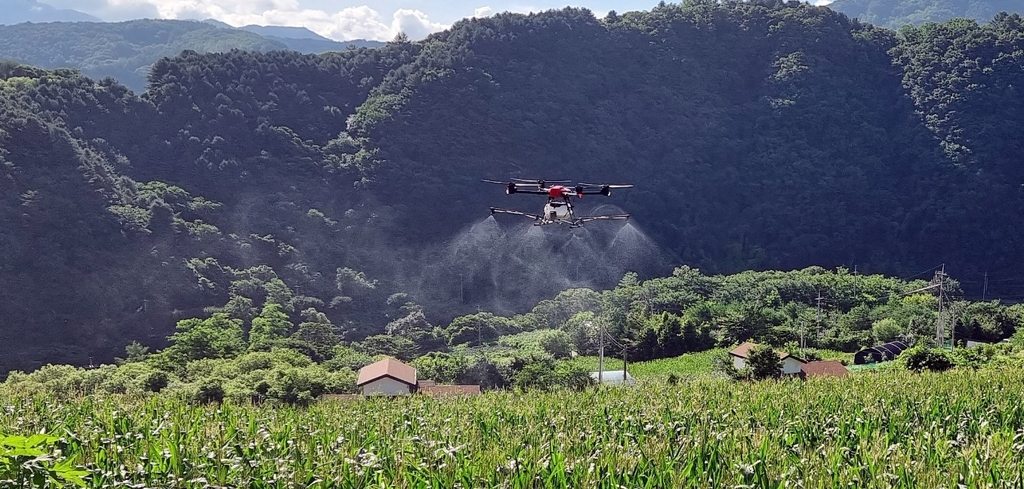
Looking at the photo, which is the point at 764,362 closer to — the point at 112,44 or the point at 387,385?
the point at 387,385

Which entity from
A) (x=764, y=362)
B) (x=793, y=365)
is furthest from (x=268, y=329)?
(x=764, y=362)

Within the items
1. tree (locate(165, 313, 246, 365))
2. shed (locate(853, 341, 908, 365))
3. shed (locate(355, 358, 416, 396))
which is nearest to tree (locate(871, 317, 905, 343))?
shed (locate(853, 341, 908, 365))

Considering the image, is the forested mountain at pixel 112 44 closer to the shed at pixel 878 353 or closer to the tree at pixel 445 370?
the tree at pixel 445 370

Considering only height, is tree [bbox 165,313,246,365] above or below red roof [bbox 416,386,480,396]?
below

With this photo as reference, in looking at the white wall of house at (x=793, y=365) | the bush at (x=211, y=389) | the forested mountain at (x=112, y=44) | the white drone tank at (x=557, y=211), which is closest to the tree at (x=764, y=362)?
the white drone tank at (x=557, y=211)

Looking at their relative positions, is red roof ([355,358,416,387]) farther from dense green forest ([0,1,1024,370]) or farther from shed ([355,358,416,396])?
dense green forest ([0,1,1024,370])
